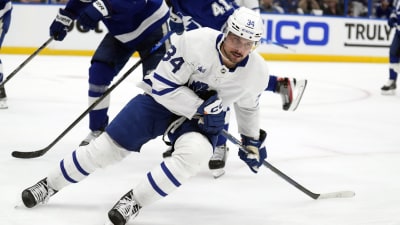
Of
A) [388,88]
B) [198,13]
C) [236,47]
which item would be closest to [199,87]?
[236,47]

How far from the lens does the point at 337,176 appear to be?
3.20 meters

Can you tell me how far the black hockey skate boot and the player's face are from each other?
0.51 meters

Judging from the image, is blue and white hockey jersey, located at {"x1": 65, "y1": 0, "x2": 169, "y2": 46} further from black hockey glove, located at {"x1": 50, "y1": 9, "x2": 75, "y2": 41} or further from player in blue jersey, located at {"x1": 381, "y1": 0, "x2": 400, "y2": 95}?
player in blue jersey, located at {"x1": 381, "y1": 0, "x2": 400, "y2": 95}

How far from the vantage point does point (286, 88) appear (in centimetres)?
275

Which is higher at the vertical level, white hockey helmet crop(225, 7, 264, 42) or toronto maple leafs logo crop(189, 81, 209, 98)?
white hockey helmet crop(225, 7, 264, 42)

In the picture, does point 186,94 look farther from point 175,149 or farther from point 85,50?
point 85,50

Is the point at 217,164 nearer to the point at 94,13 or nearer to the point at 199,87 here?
the point at 199,87

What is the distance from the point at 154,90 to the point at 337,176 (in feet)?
3.99

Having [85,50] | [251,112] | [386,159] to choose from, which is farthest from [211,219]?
[85,50]

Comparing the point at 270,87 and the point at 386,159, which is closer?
the point at 270,87

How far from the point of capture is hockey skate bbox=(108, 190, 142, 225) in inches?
86.7

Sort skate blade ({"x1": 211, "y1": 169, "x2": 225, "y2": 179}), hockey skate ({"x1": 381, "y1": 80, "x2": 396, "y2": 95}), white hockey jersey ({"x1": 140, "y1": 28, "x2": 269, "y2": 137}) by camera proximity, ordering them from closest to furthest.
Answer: white hockey jersey ({"x1": 140, "y1": 28, "x2": 269, "y2": 137}), skate blade ({"x1": 211, "y1": 169, "x2": 225, "y2": 179}), hockey skate ({"x1": 381, "y1": 80, "x2": 396, "y2": 95})

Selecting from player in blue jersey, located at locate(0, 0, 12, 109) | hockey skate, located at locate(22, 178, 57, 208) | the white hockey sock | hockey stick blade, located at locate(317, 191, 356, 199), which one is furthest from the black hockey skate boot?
player in blue jersey, located at locate(0, 0, 12, 109)

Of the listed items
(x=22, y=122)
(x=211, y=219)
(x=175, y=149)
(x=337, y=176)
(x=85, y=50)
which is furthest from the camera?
(x=85, y=50)
